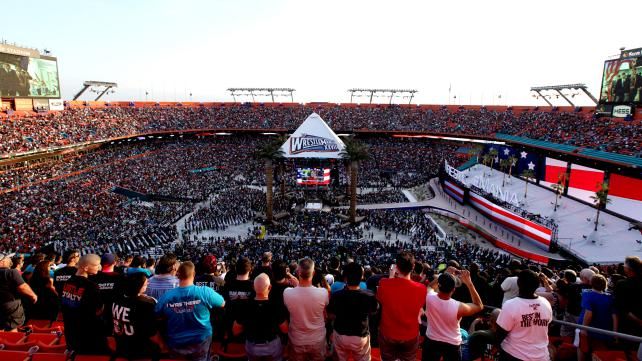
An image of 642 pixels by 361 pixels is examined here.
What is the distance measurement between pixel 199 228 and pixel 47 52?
3828 centimetres

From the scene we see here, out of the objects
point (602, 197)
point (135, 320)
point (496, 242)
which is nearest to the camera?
point (135, 320)

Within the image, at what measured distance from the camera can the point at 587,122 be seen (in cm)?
4362

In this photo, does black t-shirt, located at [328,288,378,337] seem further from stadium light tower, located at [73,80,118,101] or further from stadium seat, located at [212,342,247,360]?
stadium light tower, located at [73,80,118,101]

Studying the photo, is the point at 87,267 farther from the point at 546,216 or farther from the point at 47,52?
the point at 47,52

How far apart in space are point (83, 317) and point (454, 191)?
131 feet

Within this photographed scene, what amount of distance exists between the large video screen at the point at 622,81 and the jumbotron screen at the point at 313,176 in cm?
3227

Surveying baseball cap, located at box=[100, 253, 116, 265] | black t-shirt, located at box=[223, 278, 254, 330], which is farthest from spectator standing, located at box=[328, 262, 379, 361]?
baseball cap, located at box=[100, 253, 116, 265]

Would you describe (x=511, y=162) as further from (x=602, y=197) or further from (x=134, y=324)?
(x=134, y=324)

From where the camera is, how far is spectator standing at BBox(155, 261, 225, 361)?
14.1 ft

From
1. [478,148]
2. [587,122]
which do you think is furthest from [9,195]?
[587,122]

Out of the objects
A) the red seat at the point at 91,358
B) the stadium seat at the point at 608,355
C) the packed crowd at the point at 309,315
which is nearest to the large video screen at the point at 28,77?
the packed crowd at the point at 309,315

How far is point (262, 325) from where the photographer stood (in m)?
4.34

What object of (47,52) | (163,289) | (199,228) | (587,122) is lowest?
(199,228)

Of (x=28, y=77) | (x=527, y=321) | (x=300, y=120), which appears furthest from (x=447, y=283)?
(x=300, y=120)
